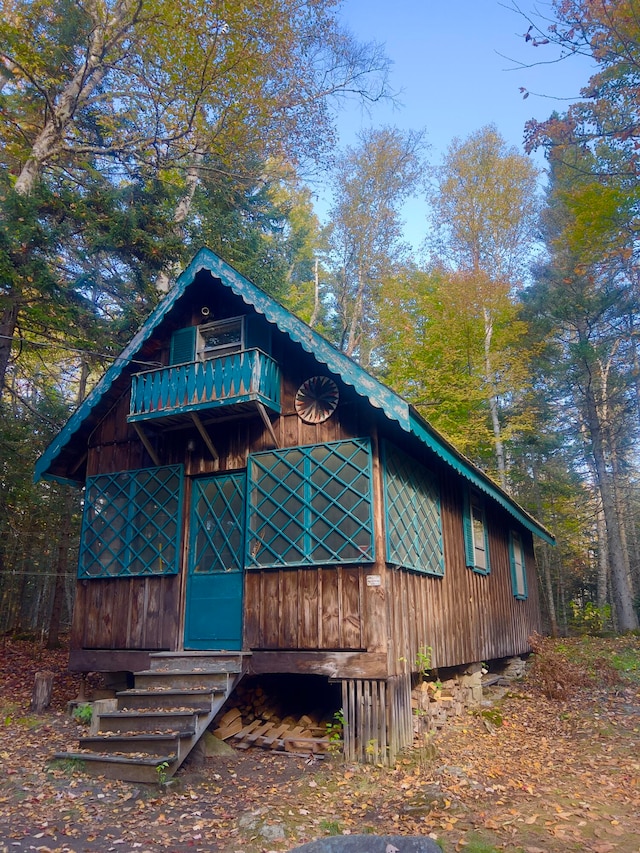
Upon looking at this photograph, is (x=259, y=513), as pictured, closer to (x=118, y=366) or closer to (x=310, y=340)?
(x=310, y=340)

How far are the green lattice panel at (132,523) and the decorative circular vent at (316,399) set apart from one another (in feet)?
7.94

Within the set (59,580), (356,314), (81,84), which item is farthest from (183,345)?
(356,314)

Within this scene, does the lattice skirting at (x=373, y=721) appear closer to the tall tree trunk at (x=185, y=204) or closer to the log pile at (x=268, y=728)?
the log pile at (x=268, y=728)

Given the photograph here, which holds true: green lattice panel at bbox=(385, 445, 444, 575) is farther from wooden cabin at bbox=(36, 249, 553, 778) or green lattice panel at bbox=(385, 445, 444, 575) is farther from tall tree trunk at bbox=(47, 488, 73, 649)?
tall tree trunk at bbox=(47, 488, 73, 649)

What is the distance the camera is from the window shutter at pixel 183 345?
10.8 meters

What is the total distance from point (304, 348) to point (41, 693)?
7.03 meters

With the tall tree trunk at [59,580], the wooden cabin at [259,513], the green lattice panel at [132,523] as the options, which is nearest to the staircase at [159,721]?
the wooden cabin at [259,513]

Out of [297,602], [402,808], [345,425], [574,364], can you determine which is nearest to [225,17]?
[345,425]

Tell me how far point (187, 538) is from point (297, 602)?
7.65 feet

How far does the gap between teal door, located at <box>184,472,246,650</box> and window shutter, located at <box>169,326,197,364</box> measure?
85.3 inches

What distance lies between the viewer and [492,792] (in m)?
6.55

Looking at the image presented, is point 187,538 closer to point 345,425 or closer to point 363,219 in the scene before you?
point 345,425

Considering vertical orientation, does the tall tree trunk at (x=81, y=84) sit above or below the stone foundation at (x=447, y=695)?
above

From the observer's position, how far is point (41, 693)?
1016cm
